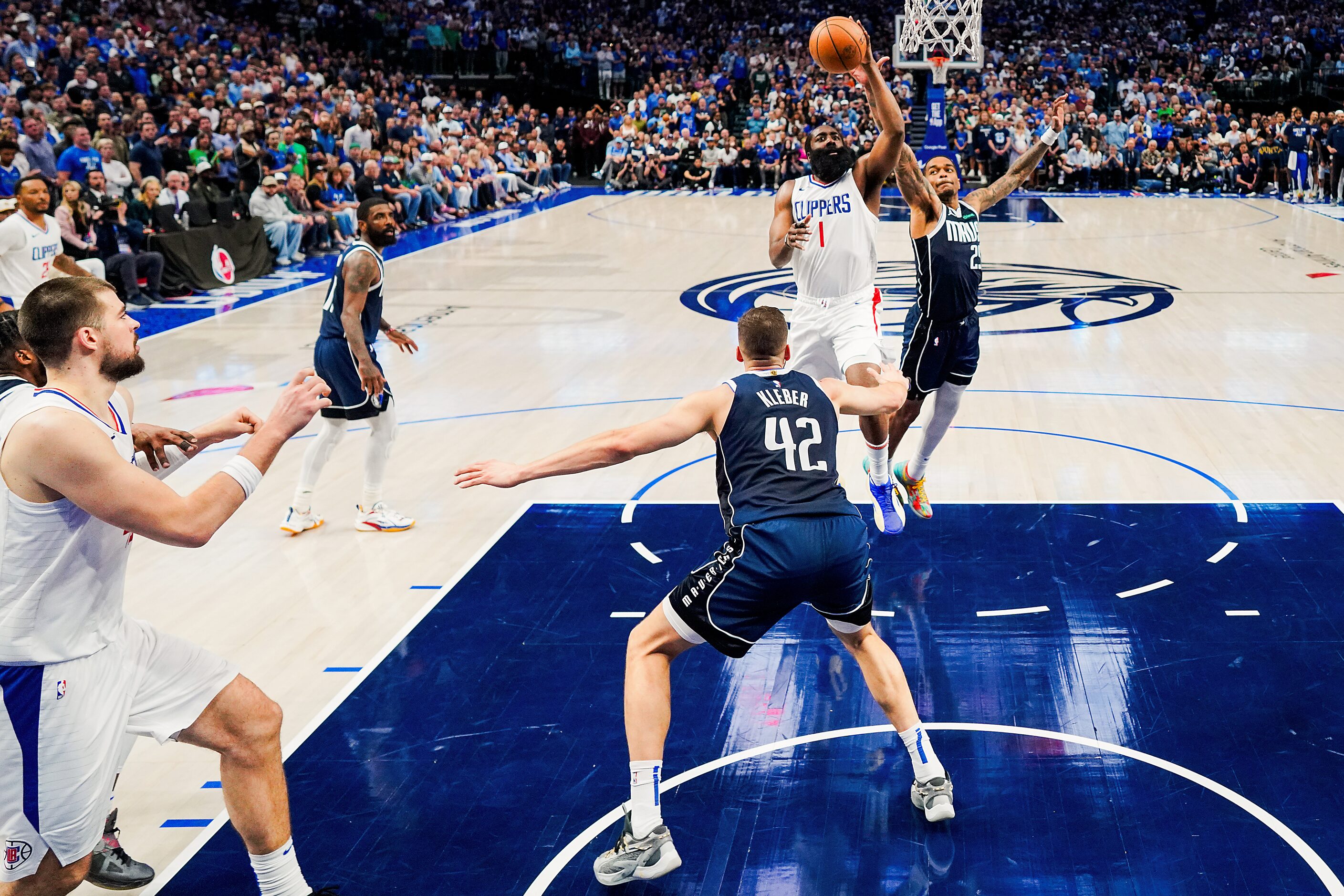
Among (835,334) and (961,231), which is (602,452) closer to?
(835,334)

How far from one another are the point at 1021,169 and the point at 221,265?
10.5m

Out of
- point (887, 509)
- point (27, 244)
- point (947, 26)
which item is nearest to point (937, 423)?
point (887, 509)

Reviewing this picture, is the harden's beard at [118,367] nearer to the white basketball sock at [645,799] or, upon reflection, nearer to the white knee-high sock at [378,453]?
the white basketball sock at [645,799]

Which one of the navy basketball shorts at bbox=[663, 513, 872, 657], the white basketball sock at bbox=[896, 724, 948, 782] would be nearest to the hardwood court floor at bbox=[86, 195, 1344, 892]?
the navy basketball shorts at bbox=[663, 513, 872, 657]

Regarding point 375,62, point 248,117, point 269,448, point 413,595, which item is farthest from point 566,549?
point 375,62

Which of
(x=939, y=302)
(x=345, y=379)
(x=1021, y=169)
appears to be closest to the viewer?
(x=345, y=379)

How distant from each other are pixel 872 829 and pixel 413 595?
9.03 feet

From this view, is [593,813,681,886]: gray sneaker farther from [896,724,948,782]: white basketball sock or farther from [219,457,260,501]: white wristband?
[219,457,260,501]: white wristband

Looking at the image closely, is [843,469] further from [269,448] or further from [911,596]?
[269,448]

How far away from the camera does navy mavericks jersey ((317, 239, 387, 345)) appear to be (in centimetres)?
639

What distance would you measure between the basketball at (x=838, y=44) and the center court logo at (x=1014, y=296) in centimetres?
445

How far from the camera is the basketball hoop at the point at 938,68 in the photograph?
23234 mm

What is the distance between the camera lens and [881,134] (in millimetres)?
6109

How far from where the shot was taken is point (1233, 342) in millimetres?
10961
